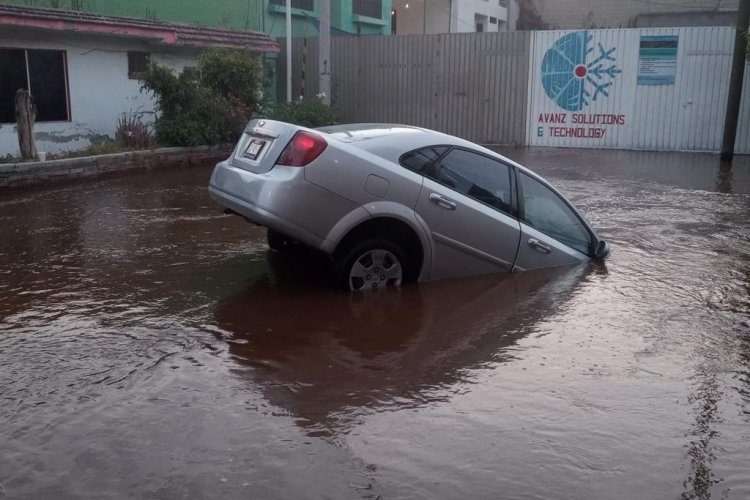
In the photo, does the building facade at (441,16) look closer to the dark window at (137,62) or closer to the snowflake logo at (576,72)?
the snowflake logo at (576,72)

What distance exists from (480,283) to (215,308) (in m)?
2.38

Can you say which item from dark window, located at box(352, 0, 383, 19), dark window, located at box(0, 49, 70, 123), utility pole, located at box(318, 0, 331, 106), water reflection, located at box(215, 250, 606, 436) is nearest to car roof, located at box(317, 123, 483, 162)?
water reflection, located at box(215, 250, 606, 436)

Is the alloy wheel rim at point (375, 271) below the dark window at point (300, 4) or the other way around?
below

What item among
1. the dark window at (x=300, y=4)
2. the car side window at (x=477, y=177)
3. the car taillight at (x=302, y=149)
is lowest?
the car side window at (x=477, y=177)

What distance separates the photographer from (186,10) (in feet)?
63.9

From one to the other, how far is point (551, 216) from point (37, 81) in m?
11.6

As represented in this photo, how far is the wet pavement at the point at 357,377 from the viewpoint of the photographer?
3.78m

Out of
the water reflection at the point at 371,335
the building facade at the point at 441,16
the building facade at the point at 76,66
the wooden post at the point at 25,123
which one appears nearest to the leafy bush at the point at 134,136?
the building facade at the point at 76,66

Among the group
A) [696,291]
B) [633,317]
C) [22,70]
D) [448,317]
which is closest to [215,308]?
[448,317]

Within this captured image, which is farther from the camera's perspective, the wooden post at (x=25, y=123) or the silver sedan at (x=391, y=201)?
the wooden post at (x=25, y=123)

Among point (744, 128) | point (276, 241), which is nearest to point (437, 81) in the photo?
point (744, 128)

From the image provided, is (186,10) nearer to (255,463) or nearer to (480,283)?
(480,283)

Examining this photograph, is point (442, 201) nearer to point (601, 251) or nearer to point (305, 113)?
point (601, 251)

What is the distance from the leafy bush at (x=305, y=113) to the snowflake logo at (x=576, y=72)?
5.63 metres
